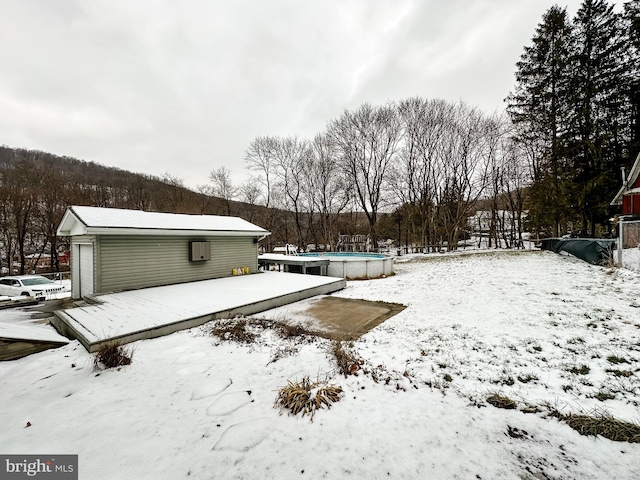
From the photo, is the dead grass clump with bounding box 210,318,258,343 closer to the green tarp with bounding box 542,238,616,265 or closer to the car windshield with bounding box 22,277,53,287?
the car windshield with bounding box 22,277,53,287

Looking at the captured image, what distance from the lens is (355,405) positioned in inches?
96.7

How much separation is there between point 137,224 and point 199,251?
186 cm

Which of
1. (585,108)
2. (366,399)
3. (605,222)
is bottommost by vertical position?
(366,399)

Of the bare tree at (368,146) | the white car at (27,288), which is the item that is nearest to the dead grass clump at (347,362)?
the white car at (27,288)

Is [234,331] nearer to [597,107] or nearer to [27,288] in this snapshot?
[27,288]

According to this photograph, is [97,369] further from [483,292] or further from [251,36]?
[251,36]

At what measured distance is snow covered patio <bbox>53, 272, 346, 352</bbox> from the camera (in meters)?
4.08

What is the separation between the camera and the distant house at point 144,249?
645cm

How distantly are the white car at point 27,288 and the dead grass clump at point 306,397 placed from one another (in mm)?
12525

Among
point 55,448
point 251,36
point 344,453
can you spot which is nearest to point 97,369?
point 55,448

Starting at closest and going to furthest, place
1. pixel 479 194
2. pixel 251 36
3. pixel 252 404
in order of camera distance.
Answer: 1. pixel 252 404
2. pixel 251 36
3. pixel 479 194

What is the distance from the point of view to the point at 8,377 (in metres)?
2.94

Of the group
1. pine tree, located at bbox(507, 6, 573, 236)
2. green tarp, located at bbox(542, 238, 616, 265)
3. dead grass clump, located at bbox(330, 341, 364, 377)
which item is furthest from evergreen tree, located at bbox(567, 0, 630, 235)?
dead grass clump, located at bbox(330, 341, 364, 377)

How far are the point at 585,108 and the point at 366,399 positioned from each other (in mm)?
22504
